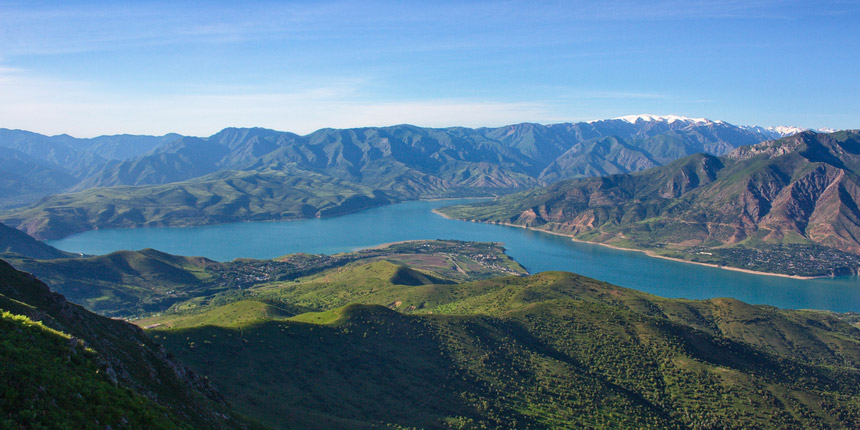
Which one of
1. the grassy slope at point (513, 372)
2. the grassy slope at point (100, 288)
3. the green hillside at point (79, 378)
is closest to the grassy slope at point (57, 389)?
the green hillside at point (79, 378)

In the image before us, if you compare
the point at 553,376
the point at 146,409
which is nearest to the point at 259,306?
the point at 553,376

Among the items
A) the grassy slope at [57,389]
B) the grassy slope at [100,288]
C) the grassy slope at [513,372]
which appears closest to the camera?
the grassy slope at [57,389]

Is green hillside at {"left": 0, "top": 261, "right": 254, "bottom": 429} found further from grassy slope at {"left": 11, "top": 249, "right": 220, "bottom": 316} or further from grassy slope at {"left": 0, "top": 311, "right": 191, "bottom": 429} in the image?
grassy slope at {"left": 11, "top": 249, "right": 220, "bottom": 316}

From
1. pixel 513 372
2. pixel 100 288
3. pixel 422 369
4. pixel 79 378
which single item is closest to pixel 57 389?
pixel 79 378

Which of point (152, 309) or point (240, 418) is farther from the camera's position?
point (152, 309)

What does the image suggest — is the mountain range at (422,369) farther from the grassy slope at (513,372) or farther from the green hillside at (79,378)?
the grassy slope at (513,372)

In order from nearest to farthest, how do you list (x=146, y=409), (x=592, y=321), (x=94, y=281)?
(x=146, y=409), (x=592, y=321), (x=94, y=281)

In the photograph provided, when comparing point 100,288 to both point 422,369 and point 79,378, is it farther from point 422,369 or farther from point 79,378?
point 79,378

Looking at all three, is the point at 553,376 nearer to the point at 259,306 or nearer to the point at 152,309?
the point at 259,306
